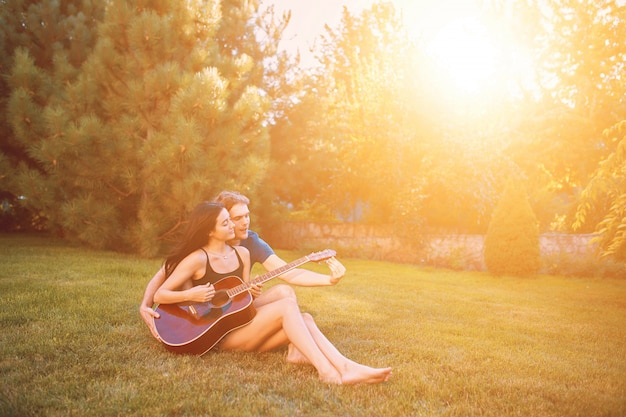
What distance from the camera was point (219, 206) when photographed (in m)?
3.58

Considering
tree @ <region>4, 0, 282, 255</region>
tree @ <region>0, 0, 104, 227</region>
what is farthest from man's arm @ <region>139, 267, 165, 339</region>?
tree @ <region>0, 0, 104, 227</region>

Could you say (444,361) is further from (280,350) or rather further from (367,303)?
(367,303)

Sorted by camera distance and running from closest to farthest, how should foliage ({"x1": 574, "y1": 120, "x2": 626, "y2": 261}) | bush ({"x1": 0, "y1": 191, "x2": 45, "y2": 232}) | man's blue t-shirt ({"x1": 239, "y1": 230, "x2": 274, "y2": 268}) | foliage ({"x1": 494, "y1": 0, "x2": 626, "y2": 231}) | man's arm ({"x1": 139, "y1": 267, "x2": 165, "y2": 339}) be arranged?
1. man's arm ({"x1": 139, "y1": 267, "x2": 165, "y2": 339})
2. man's blue t-shirt ({"x1": 239, "y1": 230, "x2": 274, "y2": 268})
3. foliage ({"x1": 574, "y1": 120, "x2": 626, "y2": 261})
4. bush ({"x1": 0, "y1": 191, "x2": 45, "y2": 232})
5. foliage ({"x1": 494, "y1": 0, "x2": 626, "y2": 231})

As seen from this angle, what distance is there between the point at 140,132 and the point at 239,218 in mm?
6080

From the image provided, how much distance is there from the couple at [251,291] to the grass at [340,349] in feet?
0.39

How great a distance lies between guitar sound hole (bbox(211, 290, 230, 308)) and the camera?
3321 millimetres

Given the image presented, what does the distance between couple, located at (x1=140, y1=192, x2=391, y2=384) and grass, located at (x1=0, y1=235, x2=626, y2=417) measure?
119mm

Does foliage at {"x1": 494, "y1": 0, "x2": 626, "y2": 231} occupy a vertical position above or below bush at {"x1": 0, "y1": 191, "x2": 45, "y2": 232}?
above

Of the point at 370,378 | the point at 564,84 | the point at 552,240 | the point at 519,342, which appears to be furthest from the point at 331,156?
the point at 370,378

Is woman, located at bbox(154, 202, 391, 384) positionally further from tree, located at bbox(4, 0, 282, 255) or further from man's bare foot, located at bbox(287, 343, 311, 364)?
tree, located at bbox(4, 0, 282, 255)

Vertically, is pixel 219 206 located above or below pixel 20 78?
below

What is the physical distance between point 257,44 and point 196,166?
762 cm

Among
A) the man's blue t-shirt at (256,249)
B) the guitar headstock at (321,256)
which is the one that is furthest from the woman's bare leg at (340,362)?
the man's blue t-shirt at (256,249)

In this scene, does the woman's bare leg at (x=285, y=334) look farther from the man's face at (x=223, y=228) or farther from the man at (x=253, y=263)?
the man's face at (x=223, y=228)
